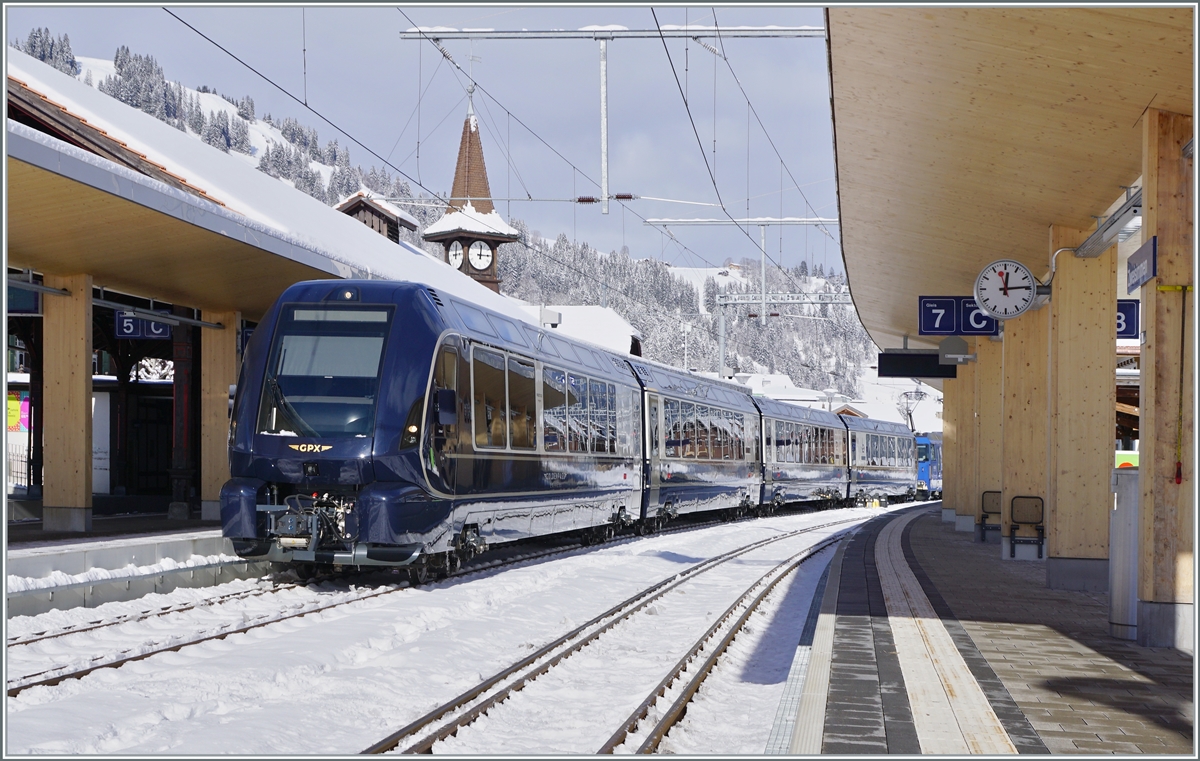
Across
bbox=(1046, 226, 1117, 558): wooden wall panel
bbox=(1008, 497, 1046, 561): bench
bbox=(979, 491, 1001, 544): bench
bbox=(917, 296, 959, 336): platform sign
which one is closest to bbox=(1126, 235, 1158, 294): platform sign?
bbox=(1046, 226, 1117, 558): wooden wall panel

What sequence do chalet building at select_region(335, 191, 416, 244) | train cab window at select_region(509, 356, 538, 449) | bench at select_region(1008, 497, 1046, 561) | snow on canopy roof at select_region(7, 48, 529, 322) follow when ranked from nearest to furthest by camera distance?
train cab window at select_region(509, 356, 538, 449), bench at select_region(1008, 497, 1046, 561), snow on canopy roof at select_region(7, 48, 529, 322), chalet building at select_region(335, 191, 416, 244)

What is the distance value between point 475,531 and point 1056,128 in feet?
23.7

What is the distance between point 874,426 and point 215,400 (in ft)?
95.2

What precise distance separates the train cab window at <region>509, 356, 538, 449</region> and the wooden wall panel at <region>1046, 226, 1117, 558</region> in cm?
611

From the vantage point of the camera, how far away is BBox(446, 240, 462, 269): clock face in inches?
2331

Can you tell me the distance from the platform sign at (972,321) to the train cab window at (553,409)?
252 inches

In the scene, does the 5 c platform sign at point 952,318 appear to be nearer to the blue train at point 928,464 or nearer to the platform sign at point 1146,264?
the platform sign at point 1146,264

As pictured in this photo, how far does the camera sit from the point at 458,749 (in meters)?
6.08

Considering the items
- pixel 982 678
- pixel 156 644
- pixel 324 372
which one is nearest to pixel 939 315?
pixel 324 372

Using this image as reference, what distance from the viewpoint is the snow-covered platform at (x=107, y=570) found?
33.1 feet

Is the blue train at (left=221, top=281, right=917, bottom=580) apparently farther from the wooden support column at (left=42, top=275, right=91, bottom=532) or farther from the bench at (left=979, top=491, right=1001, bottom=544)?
the bench at (left=979, top=491, right=1001, bottom=544)

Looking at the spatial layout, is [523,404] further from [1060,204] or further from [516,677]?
[516,677]

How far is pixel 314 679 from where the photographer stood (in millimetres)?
7574

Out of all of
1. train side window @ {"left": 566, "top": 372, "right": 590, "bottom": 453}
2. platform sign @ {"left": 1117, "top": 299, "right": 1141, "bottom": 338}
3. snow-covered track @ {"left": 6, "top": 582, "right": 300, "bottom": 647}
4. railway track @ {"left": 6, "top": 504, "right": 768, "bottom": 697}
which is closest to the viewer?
railway track @ {"left": 6, "top": 504, "right": 768, "bottom": 697}
